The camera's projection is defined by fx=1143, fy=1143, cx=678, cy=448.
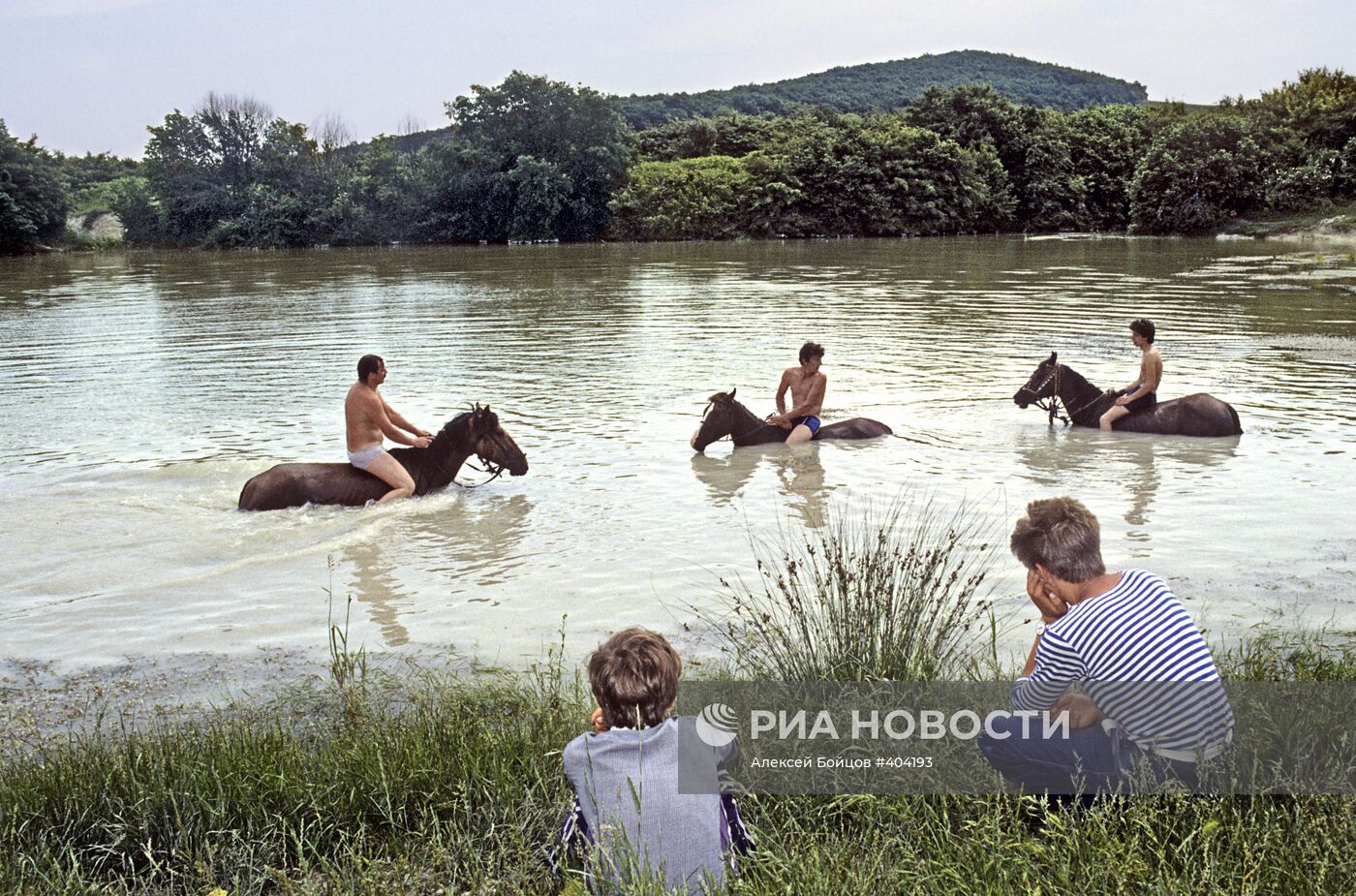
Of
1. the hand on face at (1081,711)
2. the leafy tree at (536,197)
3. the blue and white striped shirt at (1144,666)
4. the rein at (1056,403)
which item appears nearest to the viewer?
the blue and white striped shirt at (1144,666)

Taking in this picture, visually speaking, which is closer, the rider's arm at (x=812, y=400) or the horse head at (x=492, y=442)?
the horse head at (x=492, y=442)

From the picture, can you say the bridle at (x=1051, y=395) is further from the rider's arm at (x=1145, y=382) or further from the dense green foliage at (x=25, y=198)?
the dense green foliage at (x=25, y=198)

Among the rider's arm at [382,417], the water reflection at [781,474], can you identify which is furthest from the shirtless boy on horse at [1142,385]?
the rider's arm at [382,417]

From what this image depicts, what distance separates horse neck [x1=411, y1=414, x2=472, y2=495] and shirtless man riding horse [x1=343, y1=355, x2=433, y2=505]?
0.82 feet

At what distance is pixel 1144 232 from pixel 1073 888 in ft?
235

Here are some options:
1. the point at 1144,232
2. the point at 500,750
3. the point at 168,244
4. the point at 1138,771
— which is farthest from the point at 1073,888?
the point at 168,244

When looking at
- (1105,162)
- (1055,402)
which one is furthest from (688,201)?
(1055,402)

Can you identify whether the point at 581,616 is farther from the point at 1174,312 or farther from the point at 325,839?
the point at 1174,312

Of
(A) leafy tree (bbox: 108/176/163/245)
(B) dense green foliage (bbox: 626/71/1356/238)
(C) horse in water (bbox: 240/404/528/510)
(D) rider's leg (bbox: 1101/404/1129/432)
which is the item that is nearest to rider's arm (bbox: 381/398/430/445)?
(C) horse in water (bbox: 240/404/528/510)

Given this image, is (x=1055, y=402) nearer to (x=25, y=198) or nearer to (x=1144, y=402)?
(x=1144, y=402)

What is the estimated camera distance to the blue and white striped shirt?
429 cm

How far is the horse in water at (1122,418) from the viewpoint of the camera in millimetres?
13375

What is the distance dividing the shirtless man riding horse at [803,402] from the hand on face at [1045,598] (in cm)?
888

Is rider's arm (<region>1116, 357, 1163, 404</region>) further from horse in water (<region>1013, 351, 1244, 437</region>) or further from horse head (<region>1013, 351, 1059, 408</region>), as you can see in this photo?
horse head (<region>1013, 351, 1059, 408</region>)
